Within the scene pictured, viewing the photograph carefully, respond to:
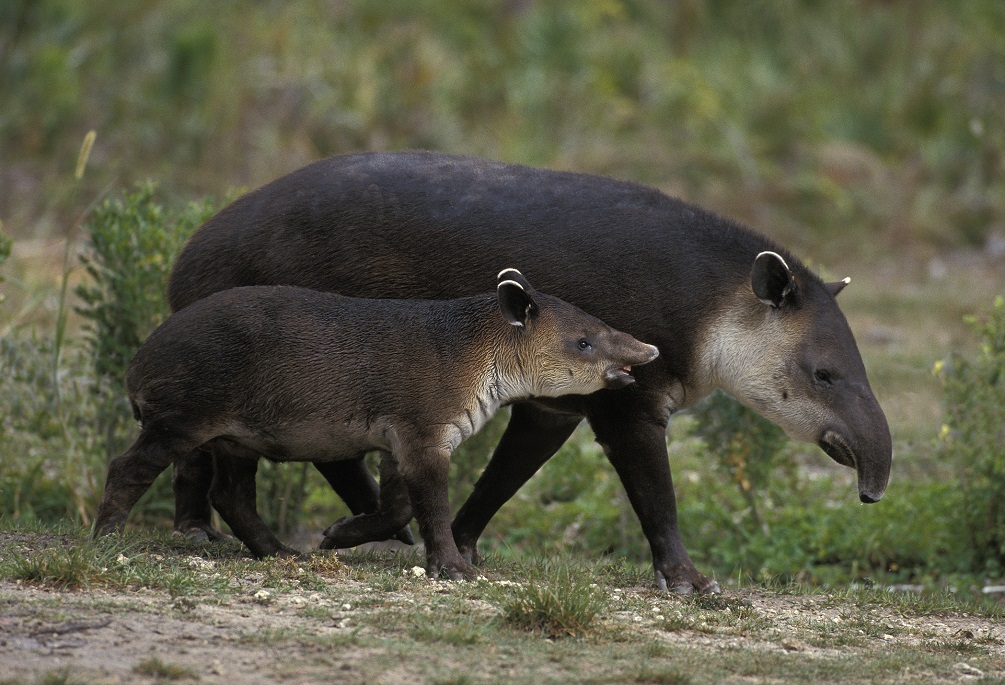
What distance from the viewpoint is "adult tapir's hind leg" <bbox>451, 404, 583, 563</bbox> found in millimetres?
7332

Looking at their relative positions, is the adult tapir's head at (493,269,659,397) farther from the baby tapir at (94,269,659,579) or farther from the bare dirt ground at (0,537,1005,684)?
the bare dirt ground at (0,537,1005,684)

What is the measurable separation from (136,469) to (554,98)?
1404cm

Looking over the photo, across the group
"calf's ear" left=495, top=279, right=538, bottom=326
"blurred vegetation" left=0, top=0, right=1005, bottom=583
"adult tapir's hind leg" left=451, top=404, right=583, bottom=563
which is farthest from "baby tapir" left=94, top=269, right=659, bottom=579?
"blurred vegetation" left=0, top=0, right=1005, bottom=583

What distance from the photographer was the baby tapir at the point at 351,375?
20.2 ft

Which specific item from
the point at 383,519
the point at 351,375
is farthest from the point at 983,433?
the point at 351,375

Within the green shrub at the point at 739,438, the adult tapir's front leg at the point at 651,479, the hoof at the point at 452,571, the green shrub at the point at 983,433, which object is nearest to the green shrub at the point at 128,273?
the hoof at the point at 452,571

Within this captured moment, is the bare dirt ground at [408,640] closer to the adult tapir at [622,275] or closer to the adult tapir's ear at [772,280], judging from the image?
the adult tapir at [622,275]

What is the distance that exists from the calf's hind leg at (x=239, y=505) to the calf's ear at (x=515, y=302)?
1.36m

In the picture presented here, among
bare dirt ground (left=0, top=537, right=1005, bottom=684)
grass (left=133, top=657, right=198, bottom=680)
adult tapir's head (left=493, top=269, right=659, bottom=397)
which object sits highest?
adult tapir's head (left=493, top=269, right=659, bottom=397)

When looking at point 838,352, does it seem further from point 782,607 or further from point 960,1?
point 960,1

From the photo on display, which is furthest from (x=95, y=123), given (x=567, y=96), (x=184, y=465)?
(x=184, y=465)

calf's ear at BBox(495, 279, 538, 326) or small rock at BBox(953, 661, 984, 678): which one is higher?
calf's ear at BBox(495, 279, 538, 326)

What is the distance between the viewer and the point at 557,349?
6.40 metres

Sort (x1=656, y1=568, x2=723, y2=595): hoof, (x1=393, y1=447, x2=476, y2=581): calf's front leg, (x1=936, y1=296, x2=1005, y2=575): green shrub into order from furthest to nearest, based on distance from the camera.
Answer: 1. (x1=936, y1=296, x2=1005, y2=575): green shrub
2. (x1=656, y1=568, x2=723, y2=595): hoof
3. (x1=393, y1=447, x2=476, y2=581): calf's front leg
